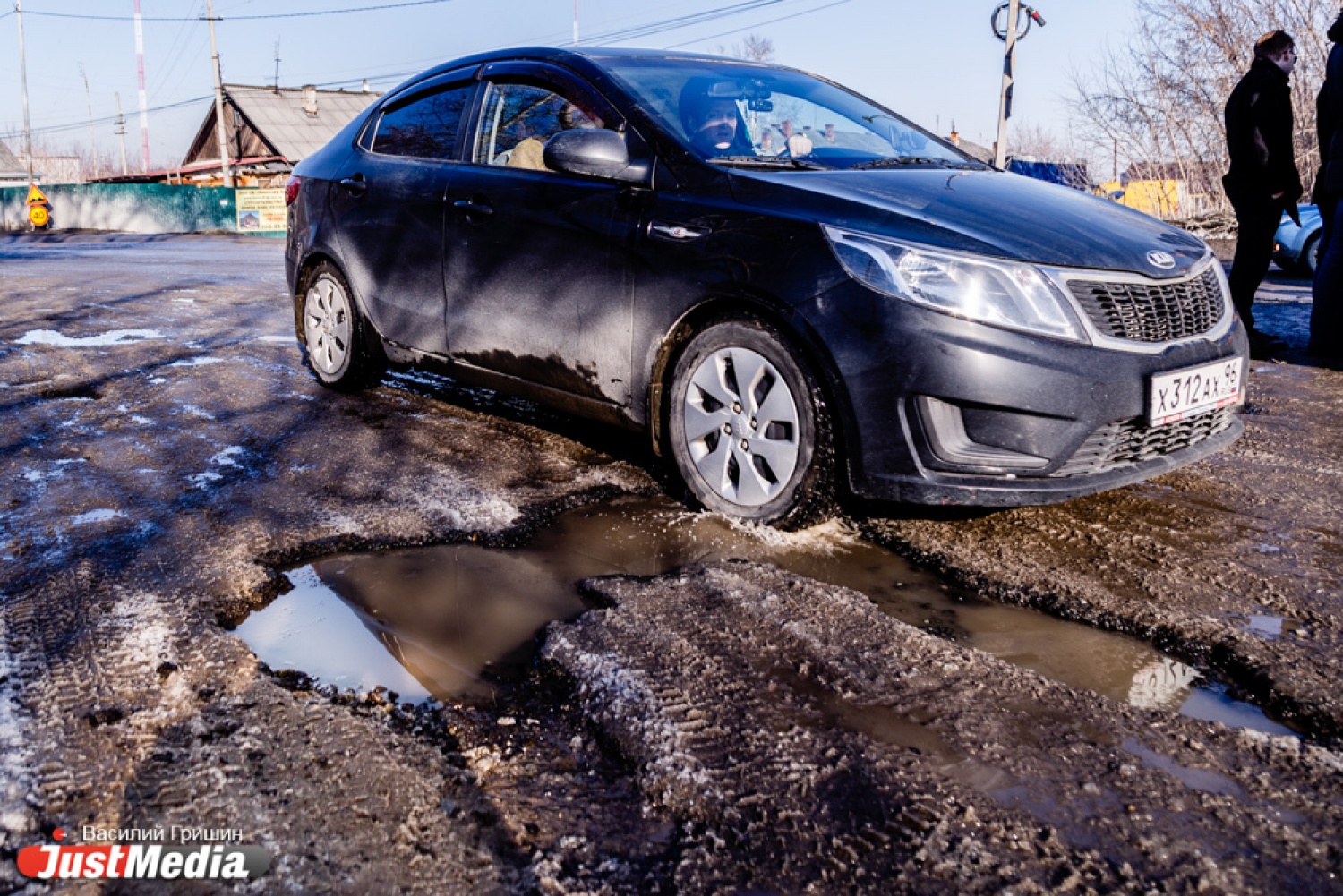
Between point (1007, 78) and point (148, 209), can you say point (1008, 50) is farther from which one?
point (148, 209)

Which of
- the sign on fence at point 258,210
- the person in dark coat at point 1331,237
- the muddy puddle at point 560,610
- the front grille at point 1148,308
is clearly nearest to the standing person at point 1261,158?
the person in dark coat at point 1331,237

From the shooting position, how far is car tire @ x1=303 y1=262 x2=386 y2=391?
500 cm

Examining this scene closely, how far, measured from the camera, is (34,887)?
63.2 inches

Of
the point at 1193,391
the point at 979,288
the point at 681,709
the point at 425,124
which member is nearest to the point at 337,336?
the point at 425,124

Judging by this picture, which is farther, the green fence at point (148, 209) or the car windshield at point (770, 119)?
the green fence at point (148, 209)

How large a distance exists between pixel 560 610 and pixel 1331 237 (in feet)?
19.6

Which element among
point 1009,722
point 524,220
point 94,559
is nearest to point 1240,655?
point 1009,722

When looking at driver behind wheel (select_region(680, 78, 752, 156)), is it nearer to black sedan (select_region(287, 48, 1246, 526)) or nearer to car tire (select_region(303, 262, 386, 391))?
black sedan (select_region(287, 48, 1246, 526))

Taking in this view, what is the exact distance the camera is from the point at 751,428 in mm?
3271

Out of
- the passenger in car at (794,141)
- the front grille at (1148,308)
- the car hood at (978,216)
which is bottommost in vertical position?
the front grille at (1148,308)

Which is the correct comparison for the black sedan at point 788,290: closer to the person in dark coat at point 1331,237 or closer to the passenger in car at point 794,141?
the passenger in car at point 794,141

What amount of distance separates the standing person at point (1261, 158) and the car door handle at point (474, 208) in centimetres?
492

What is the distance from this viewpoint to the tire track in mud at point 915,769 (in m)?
1.67

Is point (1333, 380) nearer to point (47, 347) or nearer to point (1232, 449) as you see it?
point (1232, 449)
